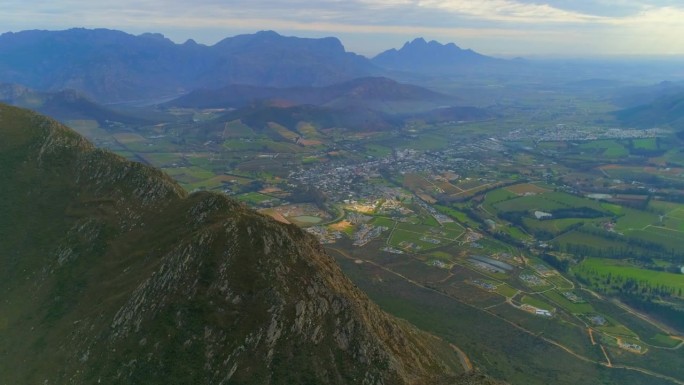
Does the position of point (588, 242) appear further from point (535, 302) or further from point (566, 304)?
point (535, 302)

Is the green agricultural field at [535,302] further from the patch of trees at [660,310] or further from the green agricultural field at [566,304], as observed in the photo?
the patch of trees at [660,310]

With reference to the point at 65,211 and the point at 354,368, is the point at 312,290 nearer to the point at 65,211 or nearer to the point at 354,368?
the point at 354,368

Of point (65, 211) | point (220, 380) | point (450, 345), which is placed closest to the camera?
point (220, 380)

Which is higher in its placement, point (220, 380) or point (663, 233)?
point (220, 380)

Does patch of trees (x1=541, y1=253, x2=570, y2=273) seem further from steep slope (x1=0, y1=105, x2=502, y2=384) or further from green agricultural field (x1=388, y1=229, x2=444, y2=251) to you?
steep slope (x1=0, y1=105, x2=502, y2=384)

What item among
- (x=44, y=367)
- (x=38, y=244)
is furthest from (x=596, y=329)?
(x=38, y=244)

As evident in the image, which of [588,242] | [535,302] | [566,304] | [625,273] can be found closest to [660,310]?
[625,273]

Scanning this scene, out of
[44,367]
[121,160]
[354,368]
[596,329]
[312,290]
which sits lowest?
[596,329]
